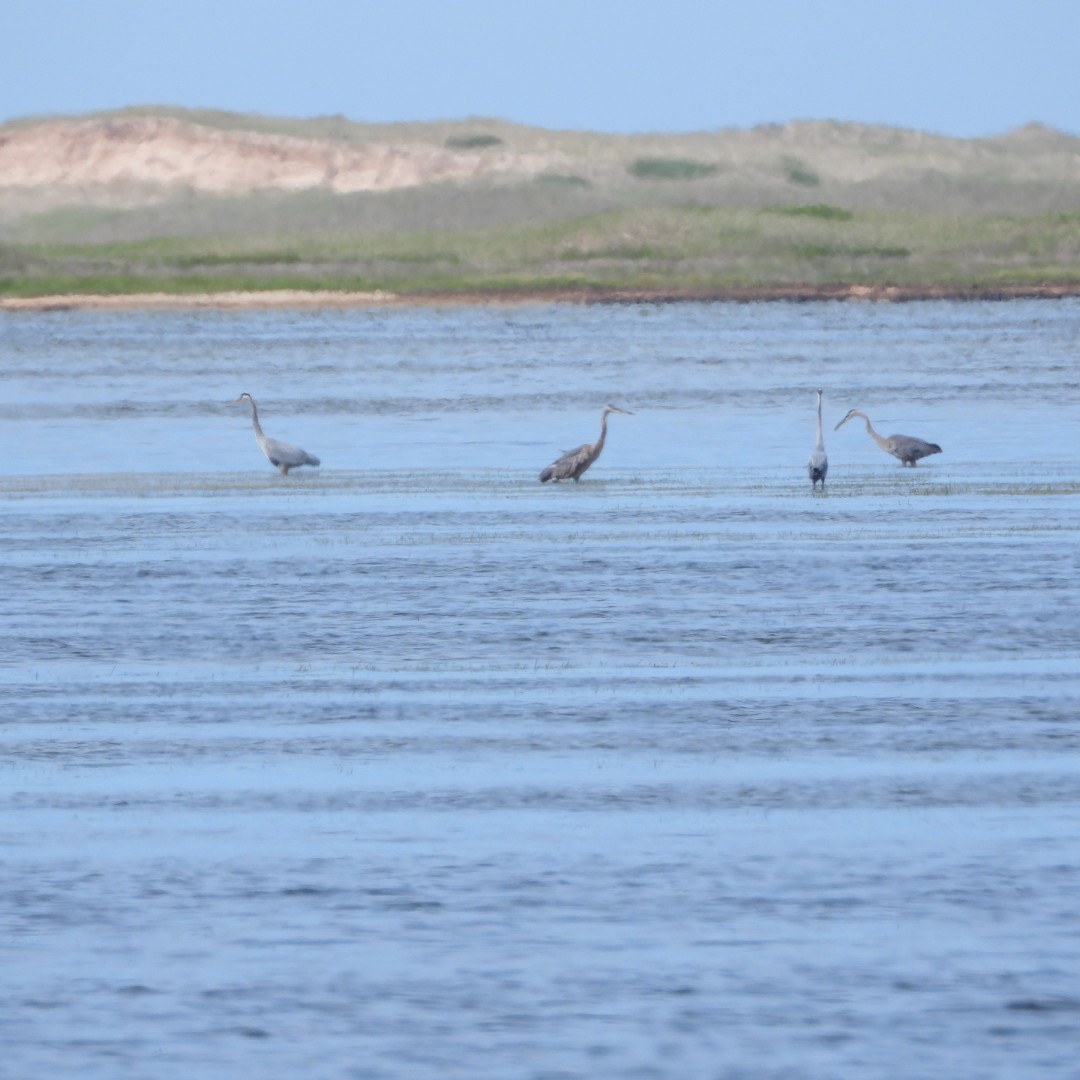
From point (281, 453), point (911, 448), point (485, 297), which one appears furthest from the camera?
point (485, 297)

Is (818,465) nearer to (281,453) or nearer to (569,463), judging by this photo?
(569,463)

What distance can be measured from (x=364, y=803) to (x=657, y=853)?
4.80 feet

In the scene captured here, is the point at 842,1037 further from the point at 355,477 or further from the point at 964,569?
the point at 355,477

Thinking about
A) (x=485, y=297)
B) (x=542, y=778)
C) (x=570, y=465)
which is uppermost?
(x=485, y=297)

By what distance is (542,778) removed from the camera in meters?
11.0

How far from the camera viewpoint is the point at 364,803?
10.6 metres

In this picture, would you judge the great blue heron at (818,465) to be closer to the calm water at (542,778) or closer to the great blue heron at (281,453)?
the calm water at (542,778)

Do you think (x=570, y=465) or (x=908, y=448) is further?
(x=908, y=448)

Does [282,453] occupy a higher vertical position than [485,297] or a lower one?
lower

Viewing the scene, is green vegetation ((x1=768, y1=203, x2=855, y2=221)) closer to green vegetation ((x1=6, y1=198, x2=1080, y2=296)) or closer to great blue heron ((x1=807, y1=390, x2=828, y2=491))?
green vegetation ((x1=6, y1=198, x2=1080, y2=296))

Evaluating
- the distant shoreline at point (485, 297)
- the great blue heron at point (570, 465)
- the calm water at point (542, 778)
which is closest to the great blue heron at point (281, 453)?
the calm water at point (542, 778)

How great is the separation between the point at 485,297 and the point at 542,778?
94282 mm

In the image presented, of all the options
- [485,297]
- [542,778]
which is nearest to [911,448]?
[542,778]

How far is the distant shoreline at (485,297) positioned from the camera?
99625 mm
